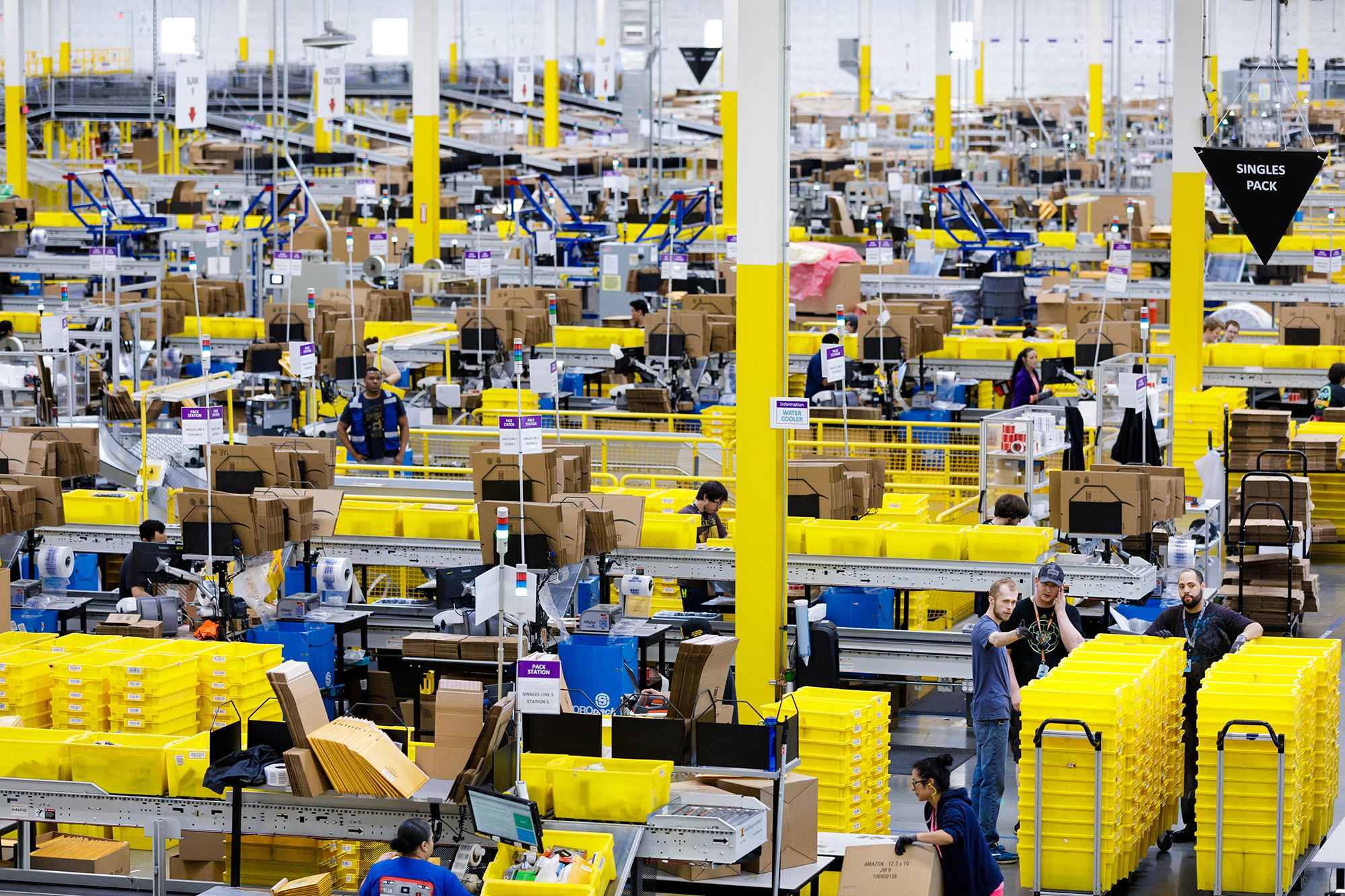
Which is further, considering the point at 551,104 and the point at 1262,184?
→ the point at 551,104

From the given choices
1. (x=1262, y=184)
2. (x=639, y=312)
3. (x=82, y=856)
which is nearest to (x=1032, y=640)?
(x=1262, y=184)

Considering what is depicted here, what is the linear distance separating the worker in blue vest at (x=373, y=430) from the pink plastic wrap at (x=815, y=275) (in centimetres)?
814

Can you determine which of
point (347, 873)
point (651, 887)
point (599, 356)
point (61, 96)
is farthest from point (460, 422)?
point (61, 96)

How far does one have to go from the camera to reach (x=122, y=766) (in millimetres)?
7211

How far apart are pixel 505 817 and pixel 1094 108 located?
118ft

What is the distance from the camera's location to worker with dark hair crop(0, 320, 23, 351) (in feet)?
57.2

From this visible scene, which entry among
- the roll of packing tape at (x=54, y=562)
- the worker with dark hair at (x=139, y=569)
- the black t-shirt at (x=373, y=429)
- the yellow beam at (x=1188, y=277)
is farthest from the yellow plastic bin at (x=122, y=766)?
the yellow beam at (x=1188, y=277)

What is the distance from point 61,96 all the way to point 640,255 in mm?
18401

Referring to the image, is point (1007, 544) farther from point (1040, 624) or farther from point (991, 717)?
point (991, 717)

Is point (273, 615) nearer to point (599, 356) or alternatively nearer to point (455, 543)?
point (455, 543)

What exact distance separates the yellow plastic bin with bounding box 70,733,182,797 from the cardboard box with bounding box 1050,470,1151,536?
575 centimetres

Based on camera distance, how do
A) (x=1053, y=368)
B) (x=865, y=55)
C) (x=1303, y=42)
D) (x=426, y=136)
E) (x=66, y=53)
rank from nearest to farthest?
(x=1053, y=368)
(x=426, y=136)
(x=865, y=55)
(x=66, y=53)
(x=1303, y=42)

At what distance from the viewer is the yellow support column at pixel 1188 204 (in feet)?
50.5

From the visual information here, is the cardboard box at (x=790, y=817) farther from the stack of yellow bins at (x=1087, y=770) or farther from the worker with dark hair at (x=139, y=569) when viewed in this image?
the worker with dark hair at (x=139, y=569)
